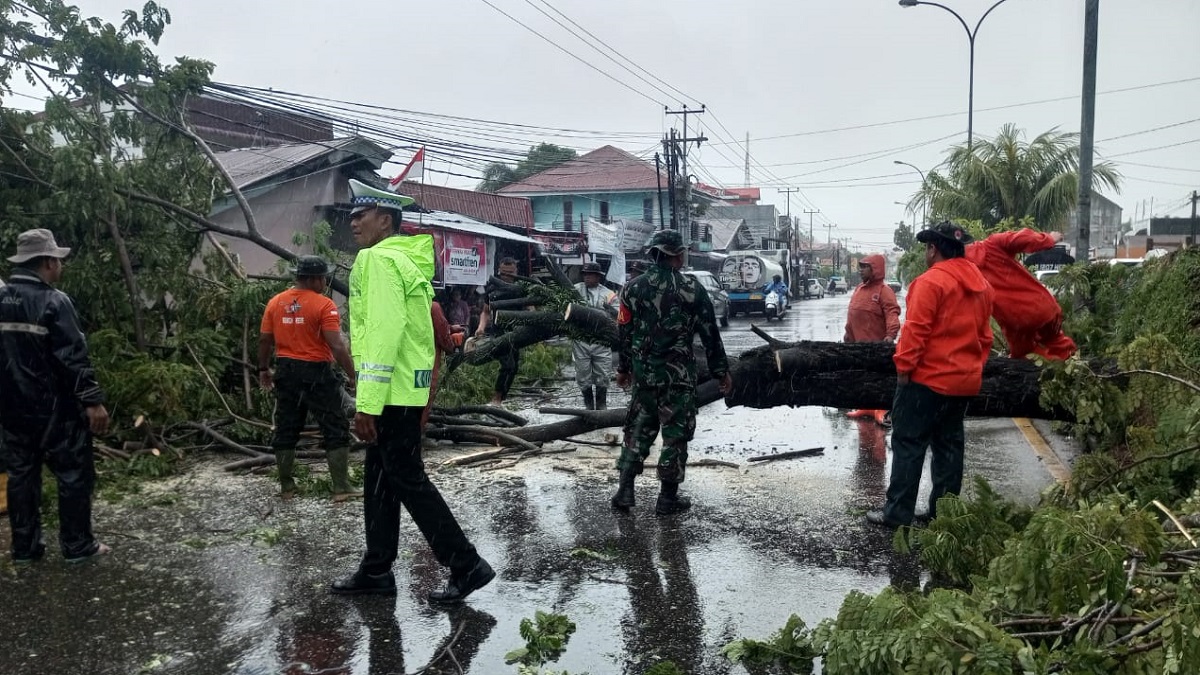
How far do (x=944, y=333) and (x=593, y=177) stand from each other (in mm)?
46267

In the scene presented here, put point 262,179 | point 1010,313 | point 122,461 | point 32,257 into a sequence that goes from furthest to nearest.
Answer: point 262,179, point 122,461, point 1010,313, point 32,257

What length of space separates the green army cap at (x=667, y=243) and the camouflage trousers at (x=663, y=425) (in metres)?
0.84

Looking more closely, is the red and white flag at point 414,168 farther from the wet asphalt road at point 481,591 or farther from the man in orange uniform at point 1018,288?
the man in orange uniform at point 1018,288

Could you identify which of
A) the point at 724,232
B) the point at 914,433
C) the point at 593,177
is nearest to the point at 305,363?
A: the point at 914,433

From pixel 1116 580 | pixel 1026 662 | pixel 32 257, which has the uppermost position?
pixel 32 257

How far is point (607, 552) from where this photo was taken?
5.04m

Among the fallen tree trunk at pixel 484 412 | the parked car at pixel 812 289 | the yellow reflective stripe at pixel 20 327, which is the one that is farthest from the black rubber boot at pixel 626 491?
the parked car at pixel 812 289

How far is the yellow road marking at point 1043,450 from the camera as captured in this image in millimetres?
6898

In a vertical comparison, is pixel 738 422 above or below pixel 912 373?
below

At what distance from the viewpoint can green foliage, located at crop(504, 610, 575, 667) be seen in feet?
12.1

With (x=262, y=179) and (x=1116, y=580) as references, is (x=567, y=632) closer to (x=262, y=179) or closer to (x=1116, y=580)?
(x=1116, y=580)

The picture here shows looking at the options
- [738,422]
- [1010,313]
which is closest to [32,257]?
[1010,313]

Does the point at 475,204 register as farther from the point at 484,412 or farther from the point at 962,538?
the point at 962,538

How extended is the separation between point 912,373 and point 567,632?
8.35 feet
